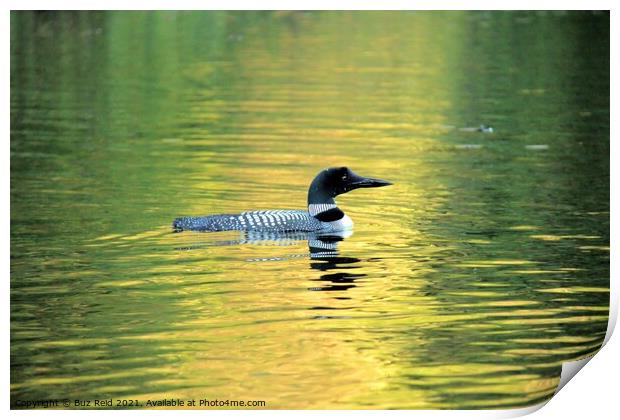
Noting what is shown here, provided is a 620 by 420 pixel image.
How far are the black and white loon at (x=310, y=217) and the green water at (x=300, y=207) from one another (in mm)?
119

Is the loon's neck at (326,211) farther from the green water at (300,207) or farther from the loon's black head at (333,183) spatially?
the green water at (300,207)

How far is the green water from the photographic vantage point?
5590 mm

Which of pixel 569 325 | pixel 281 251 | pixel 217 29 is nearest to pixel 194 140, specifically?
pixel 281 251

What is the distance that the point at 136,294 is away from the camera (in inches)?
264

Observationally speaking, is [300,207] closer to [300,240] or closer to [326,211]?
[326,211]

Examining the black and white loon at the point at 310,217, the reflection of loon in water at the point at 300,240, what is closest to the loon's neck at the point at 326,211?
the black and white loon at the point at 310,217

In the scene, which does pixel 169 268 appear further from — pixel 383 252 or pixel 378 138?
pixel 378 138

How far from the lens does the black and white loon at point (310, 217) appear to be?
26.8 ft

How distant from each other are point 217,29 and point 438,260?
13629 mm

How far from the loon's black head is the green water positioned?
0.77 feet

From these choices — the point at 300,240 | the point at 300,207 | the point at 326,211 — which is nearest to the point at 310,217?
the point at 326,211

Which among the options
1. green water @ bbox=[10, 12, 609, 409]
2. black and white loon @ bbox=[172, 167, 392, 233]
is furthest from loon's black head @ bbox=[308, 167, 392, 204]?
green water @ bbox=[10, 12, 609, 409]

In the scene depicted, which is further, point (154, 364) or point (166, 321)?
point (166, 321)

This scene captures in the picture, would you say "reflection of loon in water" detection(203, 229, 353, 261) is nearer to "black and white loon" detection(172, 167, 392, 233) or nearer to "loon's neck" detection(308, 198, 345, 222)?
"black and white loon" detection(172, 167, 392, 233)
